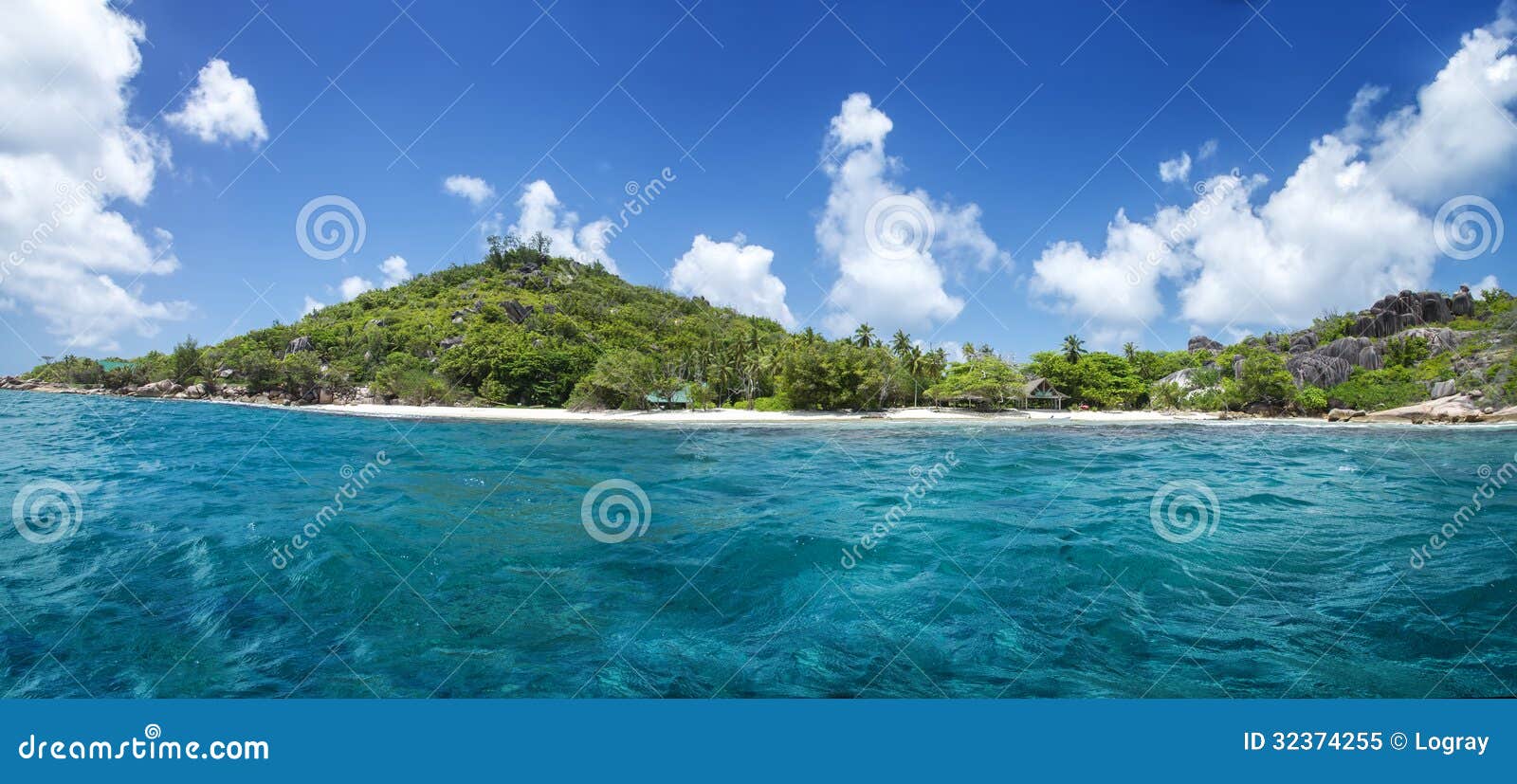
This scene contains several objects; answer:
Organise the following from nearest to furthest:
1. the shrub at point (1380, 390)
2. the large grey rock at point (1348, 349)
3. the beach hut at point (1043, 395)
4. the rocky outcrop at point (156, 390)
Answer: the shrub at point (1380, 390), the large grey rock at point (1348, 349), the beach hut at point (1043, 395), the rocky outcrop at point (156, 390)

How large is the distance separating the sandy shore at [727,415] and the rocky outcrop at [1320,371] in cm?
1264

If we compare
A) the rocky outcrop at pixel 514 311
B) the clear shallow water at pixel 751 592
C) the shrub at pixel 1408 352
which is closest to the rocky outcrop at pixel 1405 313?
the shrub at pixel 1408 352

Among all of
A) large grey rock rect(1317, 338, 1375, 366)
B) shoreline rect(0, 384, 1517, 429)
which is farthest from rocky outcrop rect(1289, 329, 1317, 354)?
shoreline rect(0, 384, 1517, 429)

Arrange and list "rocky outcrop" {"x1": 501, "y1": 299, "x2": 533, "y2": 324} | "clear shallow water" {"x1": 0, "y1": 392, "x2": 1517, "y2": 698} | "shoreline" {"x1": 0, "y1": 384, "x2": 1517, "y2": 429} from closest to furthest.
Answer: "clear shallow water" {"x1": 0, "y1": 392, "x2": 1517, "y2": 698}
"shoreline" {"x1": 0, "y1": 384, "x2": 1517, "y2": 429}
"rocky outcrop" {"x1": 501, "y1": 299, "x2": 533, "y2": 324}

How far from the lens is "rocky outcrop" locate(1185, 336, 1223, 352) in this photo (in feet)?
306

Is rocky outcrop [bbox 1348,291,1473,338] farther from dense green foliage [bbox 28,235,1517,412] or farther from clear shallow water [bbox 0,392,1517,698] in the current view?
clear shallow water [bbox 0,392,1517,698]

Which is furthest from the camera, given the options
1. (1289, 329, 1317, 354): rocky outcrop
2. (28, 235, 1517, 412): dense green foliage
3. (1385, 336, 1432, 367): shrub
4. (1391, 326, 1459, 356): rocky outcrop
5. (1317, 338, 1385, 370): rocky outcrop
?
(1289, 329, 1317, 354): rocky outcrop

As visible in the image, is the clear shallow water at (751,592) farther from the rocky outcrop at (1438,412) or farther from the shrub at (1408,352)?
the shrub at (1408,352)

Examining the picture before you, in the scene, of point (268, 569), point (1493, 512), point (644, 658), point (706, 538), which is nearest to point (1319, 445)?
point (1493, 512)

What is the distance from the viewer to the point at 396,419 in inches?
1925

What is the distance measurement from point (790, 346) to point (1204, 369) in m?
46.4

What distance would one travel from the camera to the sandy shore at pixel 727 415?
50.0 meters

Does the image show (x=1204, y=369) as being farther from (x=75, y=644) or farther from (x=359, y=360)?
(x=359, y=360)

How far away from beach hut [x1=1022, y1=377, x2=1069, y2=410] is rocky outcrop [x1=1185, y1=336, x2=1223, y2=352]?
4389cm
